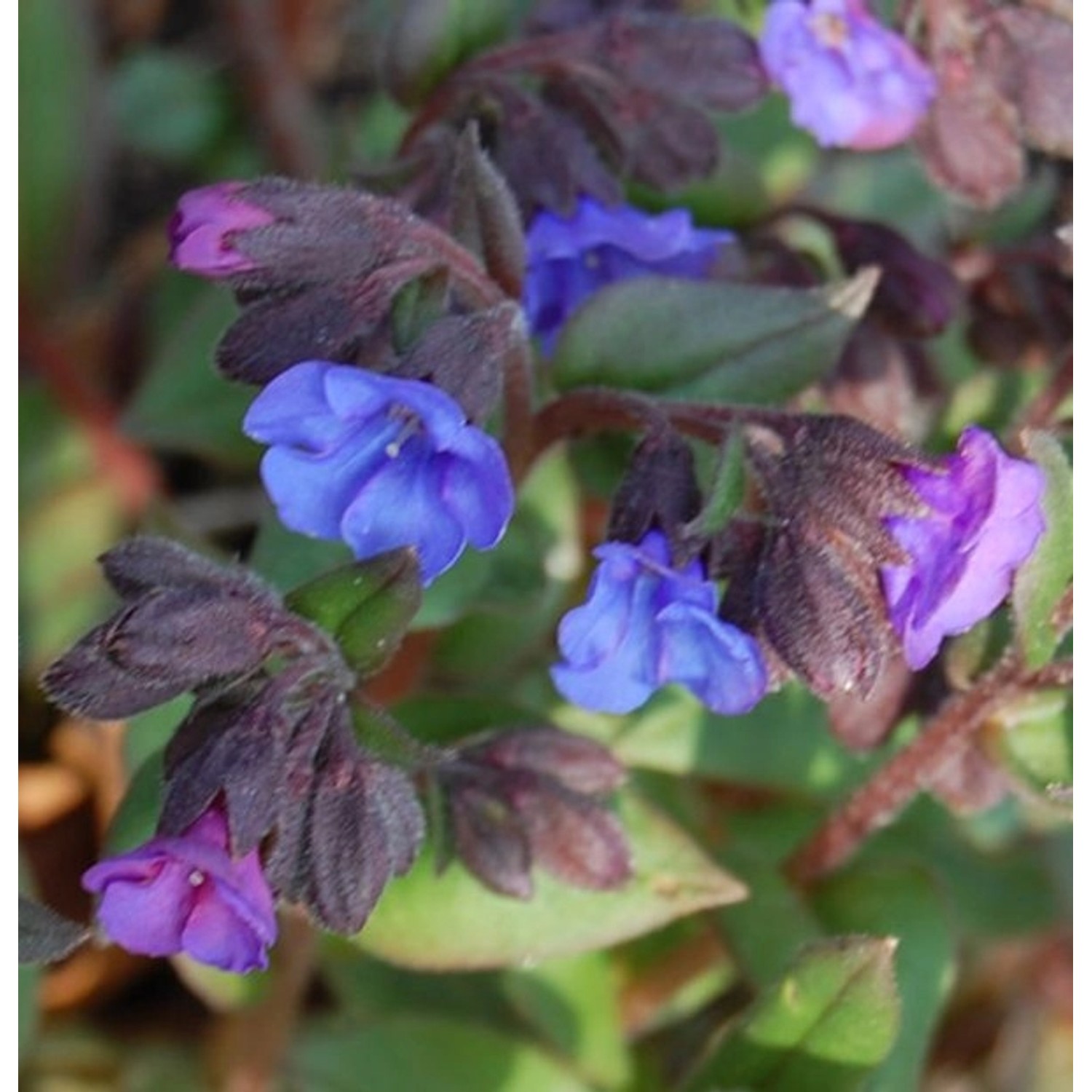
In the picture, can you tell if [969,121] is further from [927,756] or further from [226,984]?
[226,984]

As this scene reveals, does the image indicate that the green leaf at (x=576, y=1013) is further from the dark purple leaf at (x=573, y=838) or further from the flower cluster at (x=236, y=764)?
the flower cluster at (x=236, y=764)

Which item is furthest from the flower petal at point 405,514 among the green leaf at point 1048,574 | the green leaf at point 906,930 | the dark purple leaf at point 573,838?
the green leaf at point 906,930

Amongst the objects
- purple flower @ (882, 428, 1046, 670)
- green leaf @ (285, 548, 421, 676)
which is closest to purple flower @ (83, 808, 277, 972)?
green leaf @ (285, 548, 421, 676)

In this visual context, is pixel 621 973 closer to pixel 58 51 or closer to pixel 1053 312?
pixel 1053 312

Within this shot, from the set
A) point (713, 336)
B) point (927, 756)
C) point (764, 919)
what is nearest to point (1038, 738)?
point (927, 756)

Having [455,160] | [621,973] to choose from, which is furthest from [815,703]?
[455,160]

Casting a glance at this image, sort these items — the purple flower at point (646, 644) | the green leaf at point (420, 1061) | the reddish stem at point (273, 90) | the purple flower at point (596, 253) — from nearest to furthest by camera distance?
the purple flower at point (646, 644) → the purple flower at point (596, 253) → the green leaf at point (420, 1061) → the reddish stem at point (273, 90)
